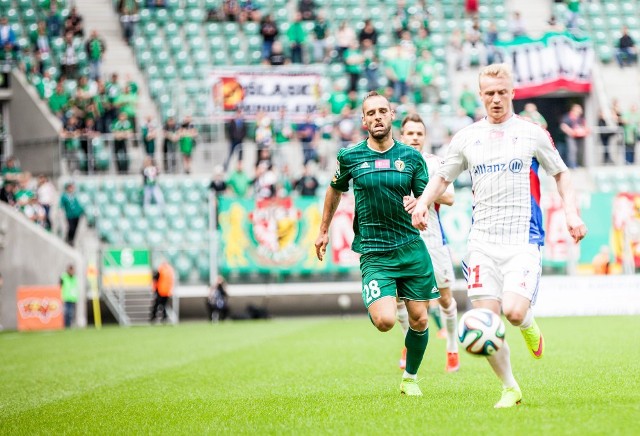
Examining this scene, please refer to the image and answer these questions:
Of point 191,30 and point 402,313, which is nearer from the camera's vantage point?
point 402,313

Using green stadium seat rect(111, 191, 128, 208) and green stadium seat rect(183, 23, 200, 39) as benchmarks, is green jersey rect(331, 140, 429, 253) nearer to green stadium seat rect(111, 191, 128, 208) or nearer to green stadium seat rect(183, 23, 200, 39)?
green stadium seat rect(111, 191, 128, 208)

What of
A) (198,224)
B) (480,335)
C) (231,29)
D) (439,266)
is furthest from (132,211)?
(480,335)

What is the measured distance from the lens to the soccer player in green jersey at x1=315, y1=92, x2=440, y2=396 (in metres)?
9.31

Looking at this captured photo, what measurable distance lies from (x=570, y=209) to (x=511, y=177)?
51 centimetres

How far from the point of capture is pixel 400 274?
9.34 metres

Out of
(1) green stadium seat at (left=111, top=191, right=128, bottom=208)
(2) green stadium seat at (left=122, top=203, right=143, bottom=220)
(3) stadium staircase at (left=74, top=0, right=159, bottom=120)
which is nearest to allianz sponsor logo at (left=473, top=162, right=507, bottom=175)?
(2) green stadium seat at (left=122, top=203, right=143, bottom=220)

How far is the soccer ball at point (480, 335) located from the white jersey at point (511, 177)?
0.81 m

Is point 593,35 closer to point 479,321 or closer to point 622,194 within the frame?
point 622,194

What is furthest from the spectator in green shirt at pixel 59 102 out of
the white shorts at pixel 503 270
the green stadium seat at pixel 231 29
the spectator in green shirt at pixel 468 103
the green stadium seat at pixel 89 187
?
the white shorts at pixel 503 270

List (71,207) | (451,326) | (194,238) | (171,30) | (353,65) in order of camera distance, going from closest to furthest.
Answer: (451,326), (71,207), (194,238), (353,65), (171,30)

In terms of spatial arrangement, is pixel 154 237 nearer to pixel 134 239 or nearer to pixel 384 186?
pixel 134 239

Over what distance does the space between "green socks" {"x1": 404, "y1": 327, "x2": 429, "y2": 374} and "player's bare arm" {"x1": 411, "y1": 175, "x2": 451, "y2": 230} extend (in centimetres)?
157

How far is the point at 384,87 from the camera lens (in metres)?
30.9

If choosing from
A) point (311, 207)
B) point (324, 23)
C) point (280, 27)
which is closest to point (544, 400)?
point (311, 207)
